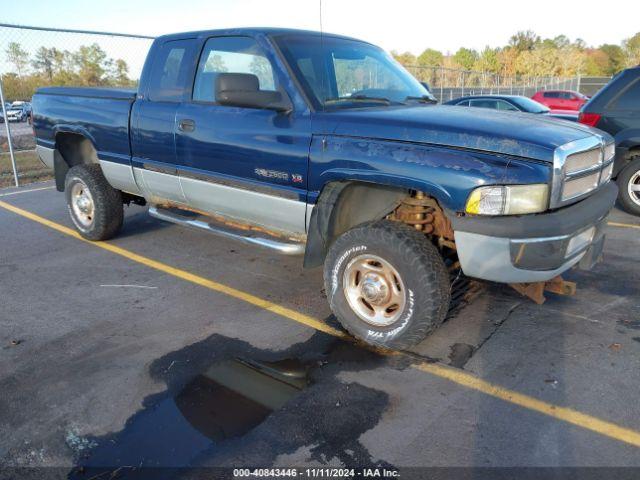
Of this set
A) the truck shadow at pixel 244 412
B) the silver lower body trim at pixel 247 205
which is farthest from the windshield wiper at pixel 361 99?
the truck shadow at pixel 244 412

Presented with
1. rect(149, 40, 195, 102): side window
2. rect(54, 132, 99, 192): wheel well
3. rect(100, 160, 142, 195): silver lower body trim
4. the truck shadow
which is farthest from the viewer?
rect(54, 132, 99, 192): wheel well

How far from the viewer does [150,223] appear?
6867 mm

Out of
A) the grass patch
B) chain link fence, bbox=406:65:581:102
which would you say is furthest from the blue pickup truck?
chain link fence, bbox=406:65:581:102

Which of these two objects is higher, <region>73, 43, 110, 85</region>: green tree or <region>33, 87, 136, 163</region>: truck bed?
<region>73, 43, 110, 85</region>: green tree

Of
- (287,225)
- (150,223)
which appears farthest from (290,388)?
(150,223)

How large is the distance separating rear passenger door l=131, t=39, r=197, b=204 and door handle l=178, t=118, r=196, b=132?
11 cm

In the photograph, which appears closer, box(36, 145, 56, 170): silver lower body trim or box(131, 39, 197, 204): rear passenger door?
box(131, 39, 197, 204): rear passenger door

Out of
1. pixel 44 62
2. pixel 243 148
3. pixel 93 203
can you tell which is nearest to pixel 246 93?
pixel 243 148

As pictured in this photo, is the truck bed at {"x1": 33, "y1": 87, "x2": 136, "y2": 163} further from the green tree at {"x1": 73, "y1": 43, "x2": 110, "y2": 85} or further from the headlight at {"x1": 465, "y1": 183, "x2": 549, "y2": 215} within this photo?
the green tree at {"x1": 73, "y1": 43, "x2": 110, "y2": 85}

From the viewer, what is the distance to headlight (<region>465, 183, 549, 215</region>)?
2928 millimetres

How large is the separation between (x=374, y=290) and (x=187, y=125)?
212cm

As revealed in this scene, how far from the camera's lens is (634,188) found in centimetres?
692

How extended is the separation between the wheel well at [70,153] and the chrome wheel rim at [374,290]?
12.4 feet

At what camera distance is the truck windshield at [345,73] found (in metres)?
3.87
